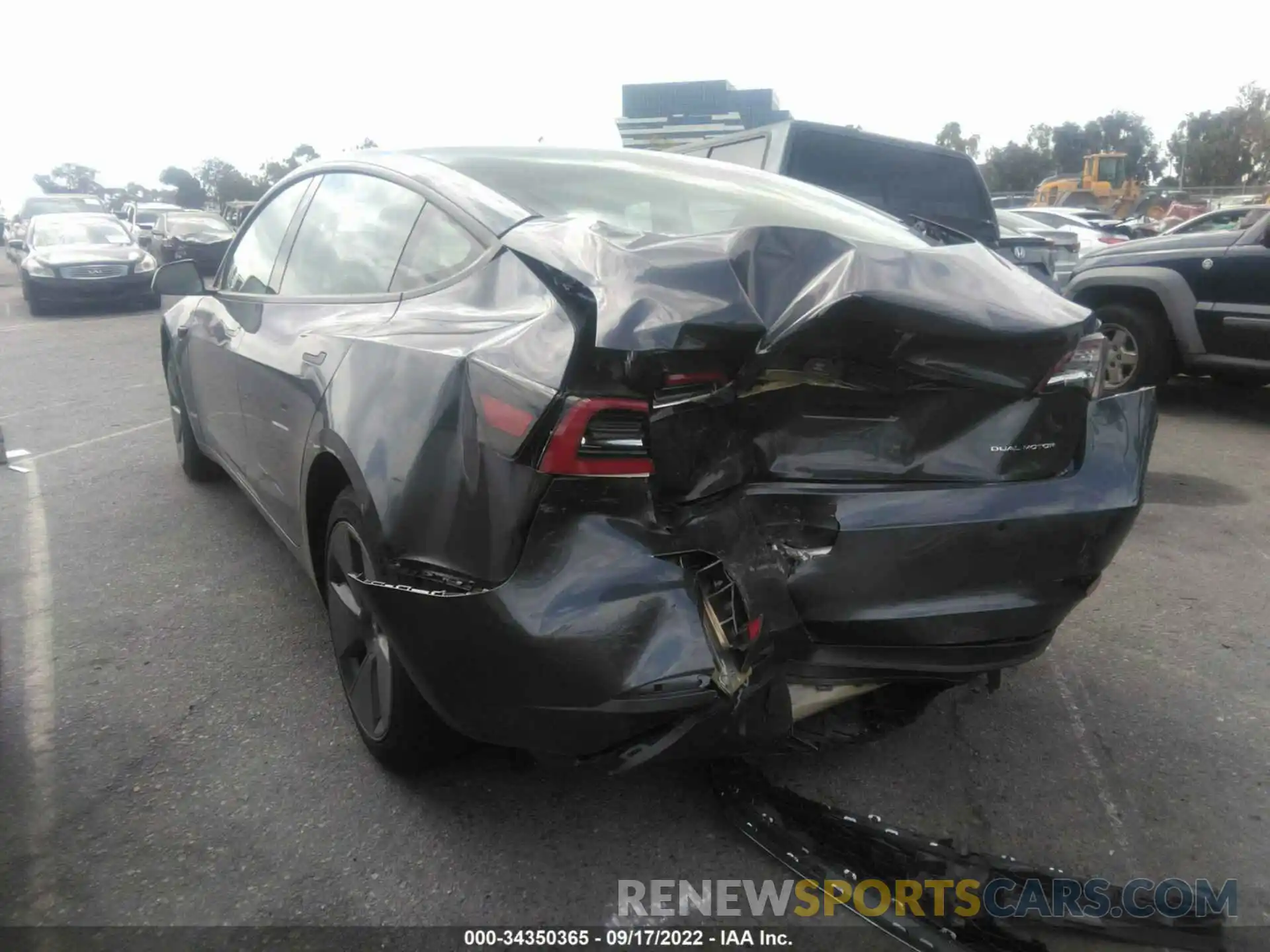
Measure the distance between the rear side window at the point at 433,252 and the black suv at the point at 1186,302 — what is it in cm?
513

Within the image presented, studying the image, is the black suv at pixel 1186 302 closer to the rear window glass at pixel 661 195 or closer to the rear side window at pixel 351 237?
the rear window glass at pixel 661 195

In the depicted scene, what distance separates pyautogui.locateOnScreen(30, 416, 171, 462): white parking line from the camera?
245 inches

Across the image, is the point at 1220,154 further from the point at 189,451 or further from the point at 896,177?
the point at 189,451

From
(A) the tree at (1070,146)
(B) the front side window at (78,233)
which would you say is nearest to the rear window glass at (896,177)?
(B) the front side window at (78,233)

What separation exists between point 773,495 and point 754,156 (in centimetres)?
500

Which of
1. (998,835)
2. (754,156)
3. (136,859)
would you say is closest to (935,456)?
(998,835)

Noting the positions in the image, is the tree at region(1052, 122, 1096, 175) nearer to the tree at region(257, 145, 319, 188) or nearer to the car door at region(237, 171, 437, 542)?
the tree at region(257, 145, 319, 188)

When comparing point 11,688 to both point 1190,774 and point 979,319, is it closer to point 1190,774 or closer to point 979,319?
point 979,319

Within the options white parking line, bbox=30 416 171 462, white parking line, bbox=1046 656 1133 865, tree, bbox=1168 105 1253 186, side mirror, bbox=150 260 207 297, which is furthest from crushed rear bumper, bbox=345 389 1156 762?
tree, bbox=1168 105 1253 186

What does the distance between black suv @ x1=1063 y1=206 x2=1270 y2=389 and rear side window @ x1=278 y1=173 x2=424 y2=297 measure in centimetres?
506

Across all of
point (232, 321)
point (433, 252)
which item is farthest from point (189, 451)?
point (433, 252)

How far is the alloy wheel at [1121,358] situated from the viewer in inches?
276

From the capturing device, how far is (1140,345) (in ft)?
22.9

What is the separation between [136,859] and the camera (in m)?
2.36
